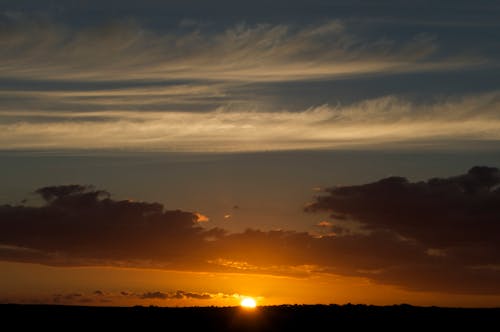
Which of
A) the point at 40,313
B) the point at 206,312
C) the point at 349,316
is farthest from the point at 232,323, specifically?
the point at 40,313

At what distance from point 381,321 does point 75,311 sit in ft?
96.1

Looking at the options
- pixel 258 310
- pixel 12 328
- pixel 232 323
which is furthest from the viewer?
pixel 258 310

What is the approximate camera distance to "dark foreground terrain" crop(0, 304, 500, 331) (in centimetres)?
8188

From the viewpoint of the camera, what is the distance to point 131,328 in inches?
3157

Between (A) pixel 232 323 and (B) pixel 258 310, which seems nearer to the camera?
(A) pixel 232 323

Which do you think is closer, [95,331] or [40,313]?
[95,331]

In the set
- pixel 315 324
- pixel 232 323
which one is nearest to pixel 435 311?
pixel 315 324

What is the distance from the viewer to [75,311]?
88.3m

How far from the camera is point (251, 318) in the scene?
85750 mm

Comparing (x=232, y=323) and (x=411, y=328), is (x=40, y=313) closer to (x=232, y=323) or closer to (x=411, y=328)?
(x=232, y=323)

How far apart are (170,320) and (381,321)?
1956cm

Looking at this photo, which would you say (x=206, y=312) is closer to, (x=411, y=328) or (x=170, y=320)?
(x=170, y=320)

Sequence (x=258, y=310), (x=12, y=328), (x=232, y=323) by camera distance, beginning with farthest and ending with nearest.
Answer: (x=258, y=310) < (x=232, y=323) < (x=12, y=328)

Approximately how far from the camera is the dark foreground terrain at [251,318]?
269ft
